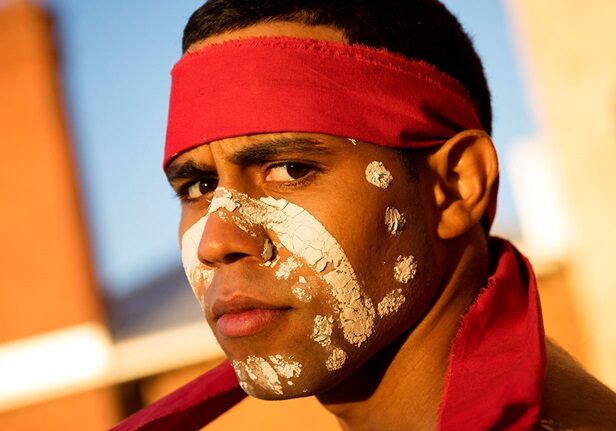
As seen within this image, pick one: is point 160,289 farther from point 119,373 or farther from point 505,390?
point 505,390

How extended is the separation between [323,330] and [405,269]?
313 millimetres

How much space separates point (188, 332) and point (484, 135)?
10382 mm

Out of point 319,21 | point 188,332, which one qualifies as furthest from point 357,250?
point 188,332

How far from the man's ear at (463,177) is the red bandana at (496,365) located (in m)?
0.19

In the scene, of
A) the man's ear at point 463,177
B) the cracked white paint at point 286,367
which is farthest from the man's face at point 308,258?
the man's ear at point 463,177

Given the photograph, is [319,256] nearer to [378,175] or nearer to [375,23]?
[378,175]

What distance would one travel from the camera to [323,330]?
261 cm

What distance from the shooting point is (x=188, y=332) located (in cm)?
1291

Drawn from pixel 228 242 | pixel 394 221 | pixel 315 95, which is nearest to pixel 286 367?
pixel 228 242

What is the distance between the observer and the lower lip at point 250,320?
258 cm

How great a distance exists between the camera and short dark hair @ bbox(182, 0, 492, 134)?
286cm

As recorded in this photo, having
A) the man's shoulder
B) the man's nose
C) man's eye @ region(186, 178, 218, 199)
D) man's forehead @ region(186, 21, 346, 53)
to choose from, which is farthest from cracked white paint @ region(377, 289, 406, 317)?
man's forehead @ region(186, 21, 346, 53)

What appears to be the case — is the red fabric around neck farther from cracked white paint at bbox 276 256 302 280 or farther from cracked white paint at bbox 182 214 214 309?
cracked white paint at bbox 182 214 214 309

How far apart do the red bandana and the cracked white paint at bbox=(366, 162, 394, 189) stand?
445mm
